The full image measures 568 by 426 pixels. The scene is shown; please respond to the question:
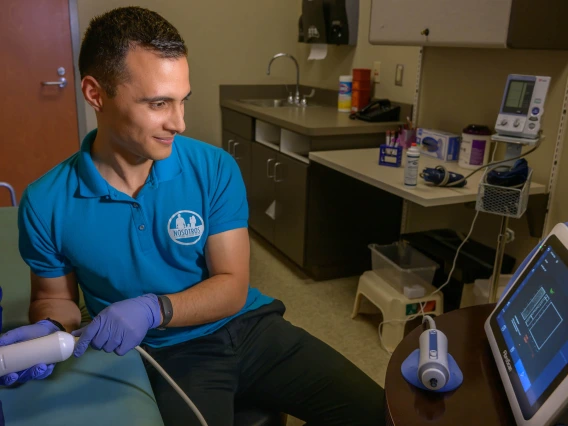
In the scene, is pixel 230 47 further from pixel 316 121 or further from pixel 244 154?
pixel 316 121

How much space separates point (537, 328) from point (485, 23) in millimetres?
1395

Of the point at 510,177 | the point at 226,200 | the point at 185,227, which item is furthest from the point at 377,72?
the point at 185,227

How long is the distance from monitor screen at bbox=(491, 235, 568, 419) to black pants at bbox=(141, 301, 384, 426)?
0.38 metres

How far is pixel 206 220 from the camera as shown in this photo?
4.27ft

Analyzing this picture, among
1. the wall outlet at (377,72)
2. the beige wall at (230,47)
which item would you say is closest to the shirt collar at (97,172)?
the wall outlet at (377,72)

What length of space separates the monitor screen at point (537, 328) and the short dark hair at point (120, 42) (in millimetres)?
→ 867

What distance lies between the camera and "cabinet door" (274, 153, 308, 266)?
2.80 m

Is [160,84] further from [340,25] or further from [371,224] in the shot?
[340,25]

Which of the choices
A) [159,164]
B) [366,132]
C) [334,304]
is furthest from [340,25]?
[159,164]

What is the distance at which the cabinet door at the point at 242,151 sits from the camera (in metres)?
3.46

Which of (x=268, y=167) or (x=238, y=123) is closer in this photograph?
(x=268, y=167)

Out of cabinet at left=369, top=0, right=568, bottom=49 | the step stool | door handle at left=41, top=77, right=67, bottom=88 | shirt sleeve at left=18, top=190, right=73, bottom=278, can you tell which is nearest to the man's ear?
shirt sleeve at left=18, top=190, right=73, bottom=278

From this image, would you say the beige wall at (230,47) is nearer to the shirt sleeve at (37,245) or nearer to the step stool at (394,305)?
the step stool at (394,305)

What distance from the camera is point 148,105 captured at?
1.16 metres
